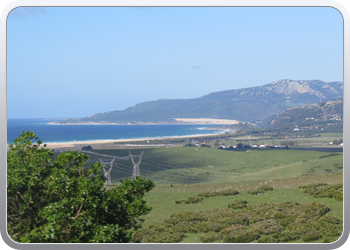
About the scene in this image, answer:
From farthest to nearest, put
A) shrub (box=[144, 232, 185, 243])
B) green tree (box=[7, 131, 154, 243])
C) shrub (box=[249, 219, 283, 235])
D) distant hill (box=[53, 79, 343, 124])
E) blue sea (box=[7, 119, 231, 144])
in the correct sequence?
distant hill (box=[53, 79, 343, 124]), blue sea (box=[7, 119, 231, 144]), shrub (box=[249, 219, 283, 235]), shrub (box=[144, 232, 185, 243]), green tree (box=[7, 131, 154, 243])

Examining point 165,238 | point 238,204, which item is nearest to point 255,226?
point 165,238

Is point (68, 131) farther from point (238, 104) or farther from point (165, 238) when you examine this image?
→ point (238, 104)

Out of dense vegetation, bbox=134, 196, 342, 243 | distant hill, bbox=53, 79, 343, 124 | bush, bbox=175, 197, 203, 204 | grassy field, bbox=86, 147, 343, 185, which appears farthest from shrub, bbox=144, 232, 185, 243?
distant hill, bbox=53, 79, 343, 124

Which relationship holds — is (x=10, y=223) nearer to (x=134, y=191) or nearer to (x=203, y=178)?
(x=134, y=191)

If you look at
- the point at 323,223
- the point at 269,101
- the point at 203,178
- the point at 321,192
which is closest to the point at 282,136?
the point at 203,178

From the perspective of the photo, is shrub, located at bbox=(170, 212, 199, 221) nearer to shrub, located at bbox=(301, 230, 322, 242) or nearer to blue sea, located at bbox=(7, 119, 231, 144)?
shrub, located at bbox=(301, 230, 322, 242)

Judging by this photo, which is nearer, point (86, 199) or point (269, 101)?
point (86, 199)

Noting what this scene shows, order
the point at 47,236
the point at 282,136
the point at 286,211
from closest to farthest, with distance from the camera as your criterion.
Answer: the point at 47,236, the point at 286,211, the point at 282,136

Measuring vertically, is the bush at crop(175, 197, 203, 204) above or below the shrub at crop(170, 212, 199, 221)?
below
